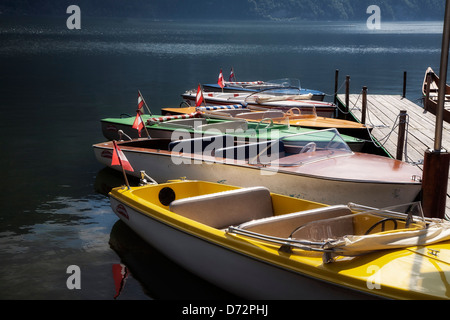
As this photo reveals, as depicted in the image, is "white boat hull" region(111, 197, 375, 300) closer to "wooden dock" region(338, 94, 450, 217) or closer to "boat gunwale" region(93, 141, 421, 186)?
"boat gunwale" region(93, 141, 421, 186)

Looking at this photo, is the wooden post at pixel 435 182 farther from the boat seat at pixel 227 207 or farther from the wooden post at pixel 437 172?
the boat seat at pixel 227 207

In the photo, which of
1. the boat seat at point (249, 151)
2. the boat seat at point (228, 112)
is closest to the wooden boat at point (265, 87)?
the boat seat at point (228, 112)

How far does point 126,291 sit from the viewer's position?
7703mm

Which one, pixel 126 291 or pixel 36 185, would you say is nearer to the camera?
pixel 126 291

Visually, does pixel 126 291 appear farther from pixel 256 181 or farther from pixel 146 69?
pixel 146 69

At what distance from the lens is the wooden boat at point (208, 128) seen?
12508 mm

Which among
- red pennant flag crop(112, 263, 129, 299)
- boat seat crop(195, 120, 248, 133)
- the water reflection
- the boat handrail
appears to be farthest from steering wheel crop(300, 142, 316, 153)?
the boat handrail

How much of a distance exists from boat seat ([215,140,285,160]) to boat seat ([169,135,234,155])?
27.8 inches

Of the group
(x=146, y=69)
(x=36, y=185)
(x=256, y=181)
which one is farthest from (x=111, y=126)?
(x=146, y=69)

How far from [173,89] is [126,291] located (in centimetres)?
2458

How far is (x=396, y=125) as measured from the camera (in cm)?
1534

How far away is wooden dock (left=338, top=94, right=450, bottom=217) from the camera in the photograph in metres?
12.8

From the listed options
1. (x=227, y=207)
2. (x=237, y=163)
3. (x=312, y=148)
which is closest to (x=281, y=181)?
(x=237, y=163)

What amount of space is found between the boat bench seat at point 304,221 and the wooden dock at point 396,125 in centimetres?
263
